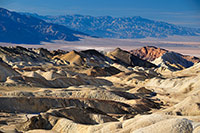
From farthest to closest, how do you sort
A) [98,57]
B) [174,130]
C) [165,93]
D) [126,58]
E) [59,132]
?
1. [126,58]
2. [98,57]
3. [165,93]
4. [59,132]
5. [174,130]

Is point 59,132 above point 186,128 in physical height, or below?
below

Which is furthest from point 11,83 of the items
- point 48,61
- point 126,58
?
point 126,58

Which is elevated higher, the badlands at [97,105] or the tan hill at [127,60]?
the badlands at [97,105]

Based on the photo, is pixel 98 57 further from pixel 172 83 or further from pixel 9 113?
pixel 9 113

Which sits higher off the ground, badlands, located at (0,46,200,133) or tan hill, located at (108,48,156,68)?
badlands, located at (0,46,200,133)

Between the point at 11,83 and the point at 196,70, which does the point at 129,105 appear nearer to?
the point at 11,83

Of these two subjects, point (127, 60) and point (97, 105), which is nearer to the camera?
point (97, 105)

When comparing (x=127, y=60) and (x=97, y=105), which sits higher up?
(x=97, y=105)

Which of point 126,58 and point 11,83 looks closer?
point 11,83

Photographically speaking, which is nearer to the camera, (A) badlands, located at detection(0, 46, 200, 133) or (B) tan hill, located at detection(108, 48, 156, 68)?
(A) badlands, located at detection(0, 46, 200, 133)

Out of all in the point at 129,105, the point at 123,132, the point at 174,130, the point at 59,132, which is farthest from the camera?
the point at 129,105

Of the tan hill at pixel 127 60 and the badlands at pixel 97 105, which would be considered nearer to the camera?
the badlands at pixel 97 105
